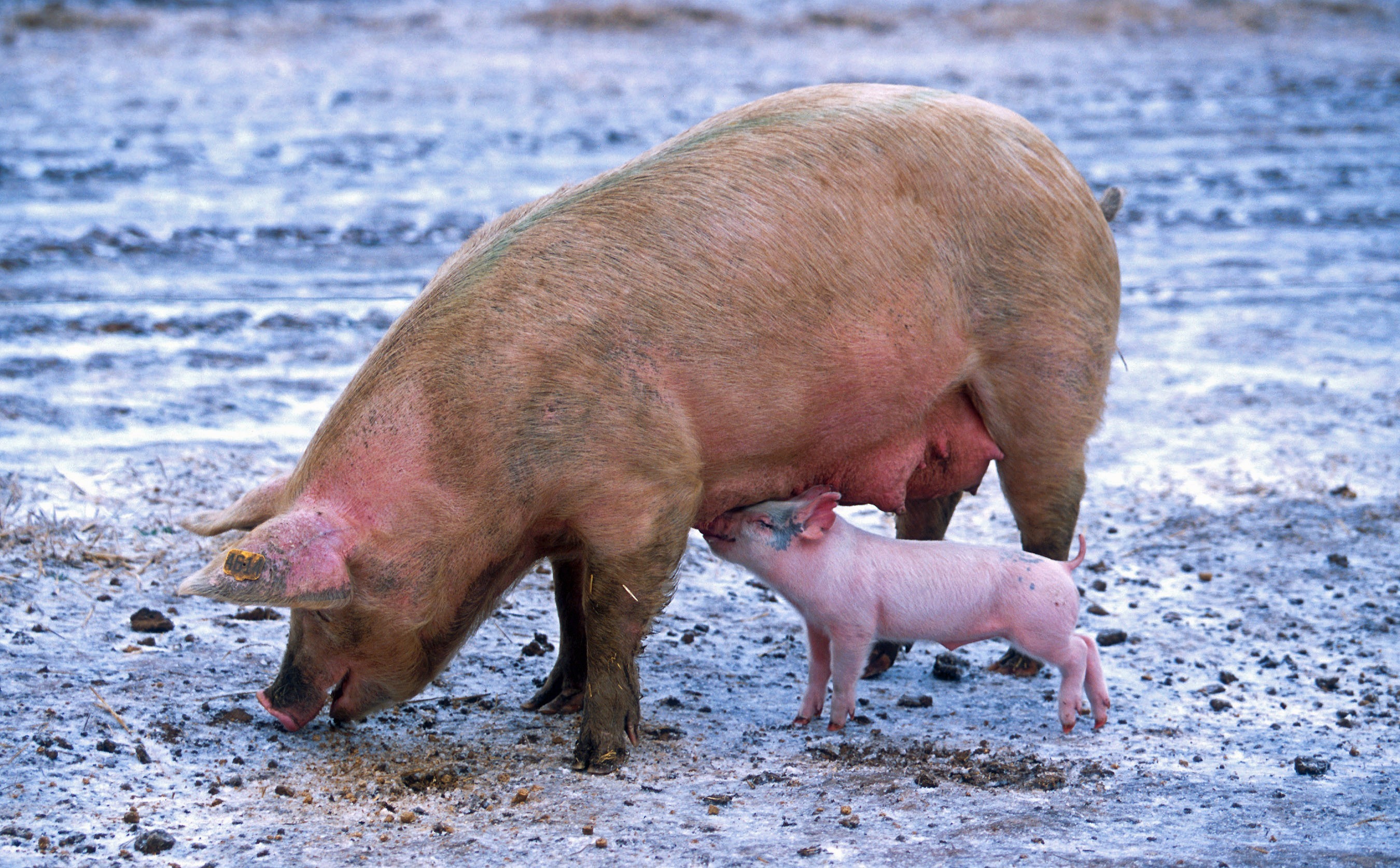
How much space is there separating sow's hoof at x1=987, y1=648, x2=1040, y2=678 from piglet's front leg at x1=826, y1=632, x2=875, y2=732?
2.81ft

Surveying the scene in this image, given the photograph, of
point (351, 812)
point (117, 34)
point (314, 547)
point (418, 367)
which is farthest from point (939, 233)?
point (117, 34)

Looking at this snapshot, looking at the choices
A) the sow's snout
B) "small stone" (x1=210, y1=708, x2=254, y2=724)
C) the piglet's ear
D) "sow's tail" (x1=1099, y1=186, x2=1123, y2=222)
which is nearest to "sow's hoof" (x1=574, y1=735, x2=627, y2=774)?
the sow's snout

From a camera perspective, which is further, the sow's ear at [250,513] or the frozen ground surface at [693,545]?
the sow's ear at [250,513]

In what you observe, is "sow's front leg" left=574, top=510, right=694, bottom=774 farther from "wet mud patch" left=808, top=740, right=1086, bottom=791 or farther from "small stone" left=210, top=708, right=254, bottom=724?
"small stone" left=210, top=708, right=254, bottom=724

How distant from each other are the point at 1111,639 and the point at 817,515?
157 centimetres

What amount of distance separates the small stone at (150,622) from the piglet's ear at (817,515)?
7.22 ft

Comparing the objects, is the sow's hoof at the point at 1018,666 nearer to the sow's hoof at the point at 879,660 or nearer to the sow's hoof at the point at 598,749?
the sow's hoof at the point at 879,660

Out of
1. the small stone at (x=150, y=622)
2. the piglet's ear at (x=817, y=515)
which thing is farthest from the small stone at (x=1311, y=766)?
the small stone at (x=150, y=622)

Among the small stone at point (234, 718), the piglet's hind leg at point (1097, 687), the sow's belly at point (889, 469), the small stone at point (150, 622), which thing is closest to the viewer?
the small stone at point (234, 718)

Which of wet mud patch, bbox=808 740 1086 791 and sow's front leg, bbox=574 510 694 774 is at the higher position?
sow's front leg, bbox=574 510 694 774

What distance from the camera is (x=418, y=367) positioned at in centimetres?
379

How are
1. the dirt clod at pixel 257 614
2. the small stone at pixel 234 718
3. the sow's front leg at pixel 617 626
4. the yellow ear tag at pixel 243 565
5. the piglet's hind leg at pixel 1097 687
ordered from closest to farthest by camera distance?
the yellow ear tag at pixel 243 565
the sow's front leg at pixel 617 626
the small stone at pixel 234 718
the piglet's hind leg at pixel 1097 687
the dirt clod at pixel 257 614

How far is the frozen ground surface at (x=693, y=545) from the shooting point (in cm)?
372

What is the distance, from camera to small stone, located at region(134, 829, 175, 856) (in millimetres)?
3412
